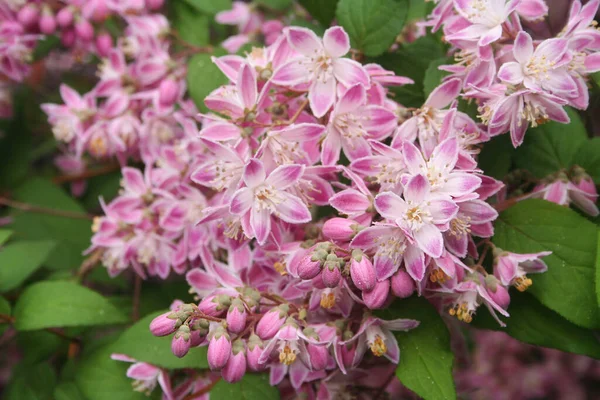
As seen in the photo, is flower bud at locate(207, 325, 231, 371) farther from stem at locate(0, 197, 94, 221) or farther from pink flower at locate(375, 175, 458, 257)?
stem at locate(0, 197, 94, 221)

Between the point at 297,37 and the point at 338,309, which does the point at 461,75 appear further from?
the point at 338,309

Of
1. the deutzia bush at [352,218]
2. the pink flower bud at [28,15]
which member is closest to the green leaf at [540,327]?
the deutzia bush at [352,218]

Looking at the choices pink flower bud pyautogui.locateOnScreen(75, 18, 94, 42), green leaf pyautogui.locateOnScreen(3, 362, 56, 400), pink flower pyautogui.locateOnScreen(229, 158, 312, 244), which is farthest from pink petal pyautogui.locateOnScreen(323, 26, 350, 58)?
green leaf pyautogui.locateOnScreen(3, 362, 56, 400)

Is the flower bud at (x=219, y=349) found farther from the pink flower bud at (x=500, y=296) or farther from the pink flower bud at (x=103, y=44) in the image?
the pink flower bud at (x=103, y=44)

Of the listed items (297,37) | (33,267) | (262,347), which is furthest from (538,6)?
(33,267)

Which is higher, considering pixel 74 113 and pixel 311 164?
→ pixel 311 164

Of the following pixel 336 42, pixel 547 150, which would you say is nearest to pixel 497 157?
pixel 547 150

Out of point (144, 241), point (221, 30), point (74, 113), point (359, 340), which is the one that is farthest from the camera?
point (221, 30)
